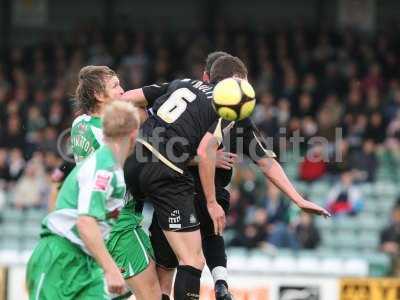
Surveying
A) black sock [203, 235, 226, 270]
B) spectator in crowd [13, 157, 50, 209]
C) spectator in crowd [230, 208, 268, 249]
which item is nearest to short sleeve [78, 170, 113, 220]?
black sock [203, 235, 226, 270]

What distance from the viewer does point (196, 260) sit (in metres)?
7.29

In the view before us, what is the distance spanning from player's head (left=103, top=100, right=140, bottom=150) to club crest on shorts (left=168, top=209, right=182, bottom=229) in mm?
1401

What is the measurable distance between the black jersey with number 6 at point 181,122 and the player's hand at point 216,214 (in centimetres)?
37

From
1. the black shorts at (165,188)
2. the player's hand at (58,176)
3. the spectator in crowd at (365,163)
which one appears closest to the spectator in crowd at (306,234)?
the spectator in crowd at (365,163)

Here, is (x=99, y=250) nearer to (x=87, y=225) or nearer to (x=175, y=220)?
(x=87, y=225)

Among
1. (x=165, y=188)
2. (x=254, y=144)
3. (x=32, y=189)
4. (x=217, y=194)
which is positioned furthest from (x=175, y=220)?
(x=32, y=189)

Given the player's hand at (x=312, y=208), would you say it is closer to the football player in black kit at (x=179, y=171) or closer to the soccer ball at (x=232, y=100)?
the football player in black kit at (x=179, y=171)

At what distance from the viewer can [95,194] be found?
5.92 metres

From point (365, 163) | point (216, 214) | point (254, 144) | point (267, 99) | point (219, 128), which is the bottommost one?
point (365, 163)

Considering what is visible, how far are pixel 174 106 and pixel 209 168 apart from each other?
1.78 ft

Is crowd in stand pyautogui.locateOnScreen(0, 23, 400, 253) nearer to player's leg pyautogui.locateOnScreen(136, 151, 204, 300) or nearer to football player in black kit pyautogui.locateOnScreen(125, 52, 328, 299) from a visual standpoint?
football player in black kit pyautogui.locateOnScreen(125, 52, 328, 299)

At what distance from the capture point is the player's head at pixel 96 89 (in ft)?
23.3

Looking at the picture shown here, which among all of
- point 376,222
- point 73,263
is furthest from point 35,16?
point 73,263

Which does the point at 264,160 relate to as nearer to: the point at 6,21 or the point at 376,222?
the point at 376,222
